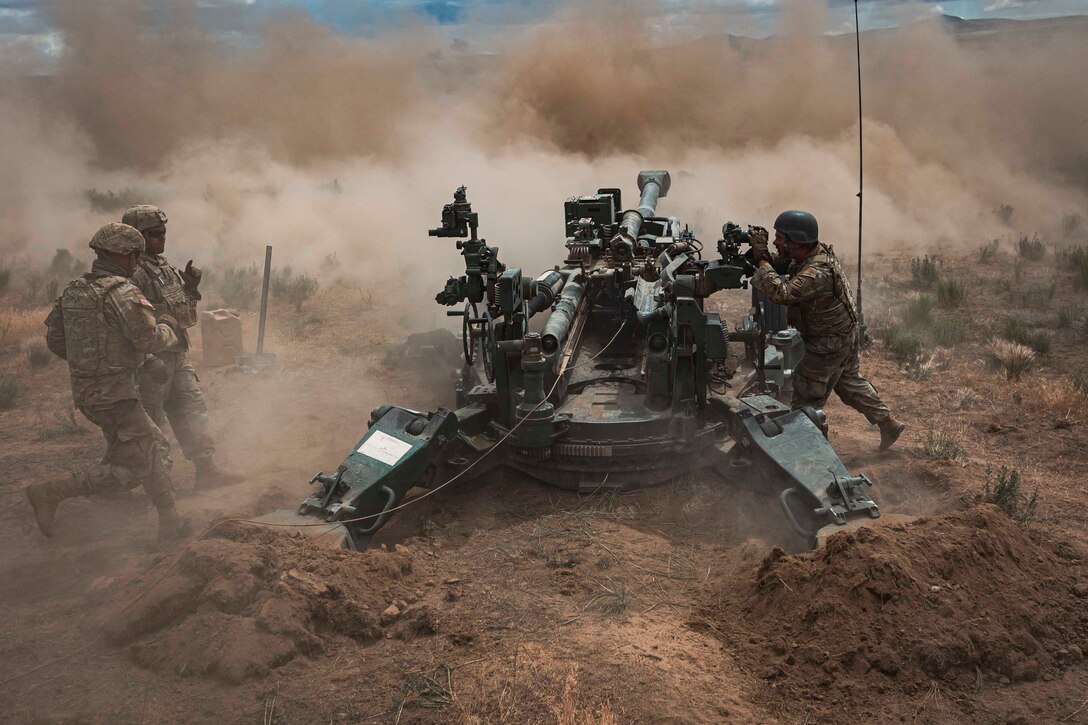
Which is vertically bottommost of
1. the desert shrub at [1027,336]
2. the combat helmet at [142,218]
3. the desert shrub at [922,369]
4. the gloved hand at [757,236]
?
the desert shrub at [922,369]

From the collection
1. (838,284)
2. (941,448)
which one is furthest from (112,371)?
(941,448)

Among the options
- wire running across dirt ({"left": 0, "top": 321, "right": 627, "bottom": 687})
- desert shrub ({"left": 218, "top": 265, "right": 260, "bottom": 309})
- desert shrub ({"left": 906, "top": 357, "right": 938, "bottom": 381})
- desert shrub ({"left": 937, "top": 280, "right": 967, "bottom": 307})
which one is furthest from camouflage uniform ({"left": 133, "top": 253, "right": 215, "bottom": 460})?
desert shrub ({"left": 937, "top": 280, "right": 967, "bottom": 307})

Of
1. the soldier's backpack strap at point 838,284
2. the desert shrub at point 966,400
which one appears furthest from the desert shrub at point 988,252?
the soldier's backpack strap at point 838,284

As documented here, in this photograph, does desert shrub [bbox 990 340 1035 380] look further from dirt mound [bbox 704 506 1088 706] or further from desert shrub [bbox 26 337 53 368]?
desert shrub [bbox 26 337 53 368]

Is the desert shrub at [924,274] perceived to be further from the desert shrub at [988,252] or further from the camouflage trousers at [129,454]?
the camouflage trousers at [129,454]

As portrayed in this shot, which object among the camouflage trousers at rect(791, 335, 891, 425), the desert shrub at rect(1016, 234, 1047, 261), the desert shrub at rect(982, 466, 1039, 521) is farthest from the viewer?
the desert shrub at rect(1016, 234, 1047, 261)

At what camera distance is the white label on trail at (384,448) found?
626 centimetres

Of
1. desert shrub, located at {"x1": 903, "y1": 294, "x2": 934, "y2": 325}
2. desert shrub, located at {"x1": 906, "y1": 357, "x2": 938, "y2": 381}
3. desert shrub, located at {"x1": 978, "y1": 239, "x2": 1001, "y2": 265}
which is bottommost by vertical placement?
desert shrub, located at {"x1": 906, "y1": 357, "x2": 938, "y2": 381}

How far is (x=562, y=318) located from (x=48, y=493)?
12.2 feet

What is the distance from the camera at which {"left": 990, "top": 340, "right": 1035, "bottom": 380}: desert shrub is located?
9.90 meters

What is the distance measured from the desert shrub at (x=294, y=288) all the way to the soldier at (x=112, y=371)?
7772 mm

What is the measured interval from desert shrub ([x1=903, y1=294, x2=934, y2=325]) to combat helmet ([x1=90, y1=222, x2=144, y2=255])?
9593mm

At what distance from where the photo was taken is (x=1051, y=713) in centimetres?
409

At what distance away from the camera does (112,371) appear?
21.0 ft
